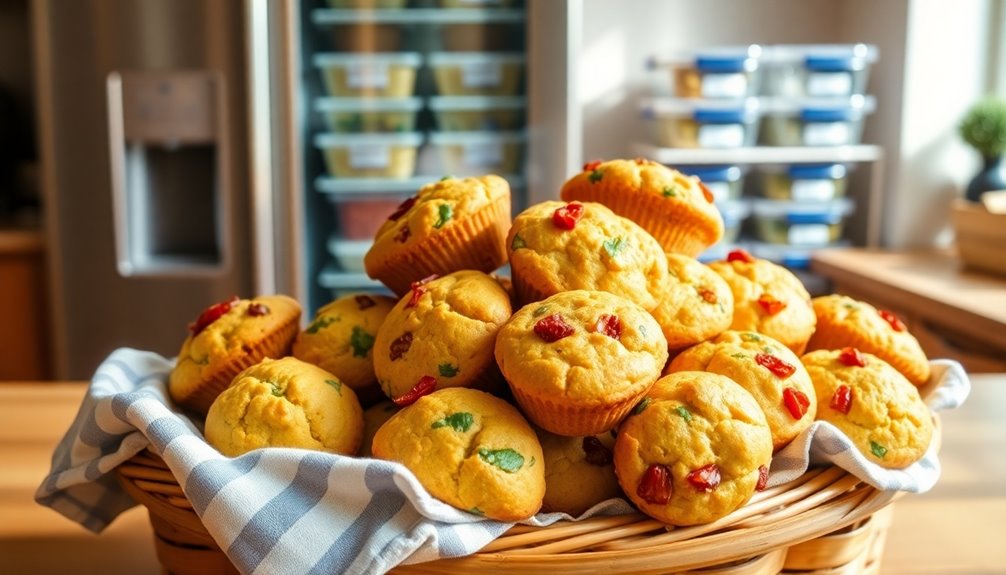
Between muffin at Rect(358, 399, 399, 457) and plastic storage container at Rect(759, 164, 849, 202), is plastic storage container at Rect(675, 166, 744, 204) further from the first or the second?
muffin at Rect(358, 399, 399, 457)

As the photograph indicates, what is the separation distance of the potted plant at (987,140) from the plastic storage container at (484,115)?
1.34 metres

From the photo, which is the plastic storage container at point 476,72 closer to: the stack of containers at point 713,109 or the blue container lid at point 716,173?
the stack of containers at point 713,109

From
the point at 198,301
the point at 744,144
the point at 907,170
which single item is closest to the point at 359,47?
the point at 198,301

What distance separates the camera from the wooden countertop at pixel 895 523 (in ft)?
2.75

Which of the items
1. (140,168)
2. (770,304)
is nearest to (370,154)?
(140,168)

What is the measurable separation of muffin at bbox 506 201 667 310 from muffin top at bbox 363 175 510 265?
0.21ft

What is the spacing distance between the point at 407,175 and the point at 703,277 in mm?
1800

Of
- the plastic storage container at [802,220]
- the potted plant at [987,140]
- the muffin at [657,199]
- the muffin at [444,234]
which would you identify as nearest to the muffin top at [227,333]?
the muffin at [444,234]

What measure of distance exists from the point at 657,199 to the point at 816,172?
2.14 metres

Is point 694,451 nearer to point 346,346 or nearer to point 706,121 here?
point 346,346

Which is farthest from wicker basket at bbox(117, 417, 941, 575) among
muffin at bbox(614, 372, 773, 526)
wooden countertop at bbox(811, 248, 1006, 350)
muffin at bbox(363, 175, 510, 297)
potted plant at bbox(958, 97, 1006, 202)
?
potted plant at bbox(958, 97, 1006, 202)

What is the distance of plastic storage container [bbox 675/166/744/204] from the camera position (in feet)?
9.32

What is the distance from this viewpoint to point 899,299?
89.6 inches

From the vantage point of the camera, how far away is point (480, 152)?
2551mm
